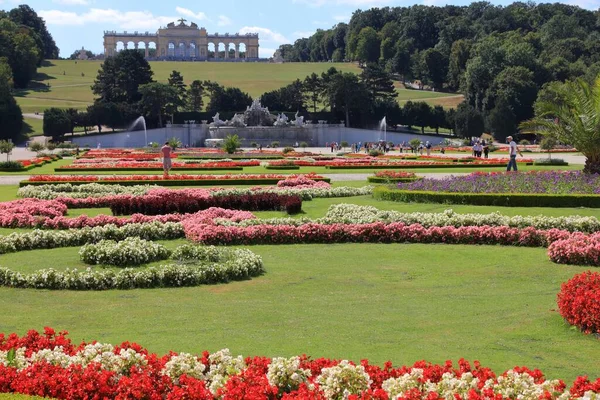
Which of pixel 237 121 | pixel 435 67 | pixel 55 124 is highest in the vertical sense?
pixel 435 67

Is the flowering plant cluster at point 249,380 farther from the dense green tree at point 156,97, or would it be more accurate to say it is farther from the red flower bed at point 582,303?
the dense green tree at point 156,97

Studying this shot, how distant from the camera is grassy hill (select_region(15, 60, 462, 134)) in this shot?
86.6m

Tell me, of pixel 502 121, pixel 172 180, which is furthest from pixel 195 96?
pixel 172 180

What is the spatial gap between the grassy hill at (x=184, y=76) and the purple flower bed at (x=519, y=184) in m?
58.5

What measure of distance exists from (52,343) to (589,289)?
16.0 feet

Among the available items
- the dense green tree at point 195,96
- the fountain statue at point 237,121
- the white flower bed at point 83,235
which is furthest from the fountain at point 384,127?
the white flower bed at point 83,235

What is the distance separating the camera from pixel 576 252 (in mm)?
11266

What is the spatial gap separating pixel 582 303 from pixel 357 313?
217 centimetres

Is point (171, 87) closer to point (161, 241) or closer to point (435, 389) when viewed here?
point (161, 241)

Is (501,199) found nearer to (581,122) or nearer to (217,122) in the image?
(581,122)

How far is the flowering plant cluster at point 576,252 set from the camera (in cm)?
1124

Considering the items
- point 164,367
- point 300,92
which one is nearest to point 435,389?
point 164,367

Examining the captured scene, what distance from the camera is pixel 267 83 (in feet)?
333

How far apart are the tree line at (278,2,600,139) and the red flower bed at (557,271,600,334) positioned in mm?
57455
